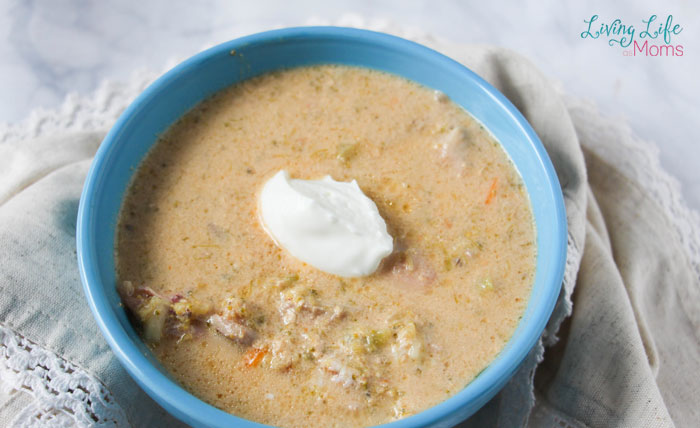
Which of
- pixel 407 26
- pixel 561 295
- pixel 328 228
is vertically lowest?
pixel 561 295

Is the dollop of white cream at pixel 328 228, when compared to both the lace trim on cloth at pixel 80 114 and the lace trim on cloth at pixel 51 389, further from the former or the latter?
the lace trim on cloth at pixel 80 114

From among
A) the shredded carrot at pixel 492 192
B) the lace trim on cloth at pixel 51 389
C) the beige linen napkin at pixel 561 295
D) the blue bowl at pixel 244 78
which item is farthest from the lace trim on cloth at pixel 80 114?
the shredded carrot at pixel 492 192

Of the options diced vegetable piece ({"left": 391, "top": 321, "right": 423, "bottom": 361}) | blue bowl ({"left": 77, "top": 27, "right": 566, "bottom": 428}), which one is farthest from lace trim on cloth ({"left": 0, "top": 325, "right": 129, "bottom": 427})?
diced vegetable piece ({"left": 391, "top": 321, "right": 423, "bottom": 361})

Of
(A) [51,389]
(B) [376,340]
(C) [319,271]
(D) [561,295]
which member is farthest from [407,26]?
(A) [51,389]

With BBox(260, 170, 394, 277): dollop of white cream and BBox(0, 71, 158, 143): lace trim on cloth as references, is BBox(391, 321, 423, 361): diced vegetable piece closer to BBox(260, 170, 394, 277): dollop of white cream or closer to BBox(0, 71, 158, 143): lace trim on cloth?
BBox(260, 170, 394, 277): dollop of white cream

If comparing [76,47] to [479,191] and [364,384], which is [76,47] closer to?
[479,191]

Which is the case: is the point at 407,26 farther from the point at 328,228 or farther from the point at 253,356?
the point at 253,356

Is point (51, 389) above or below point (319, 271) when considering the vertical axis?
below
